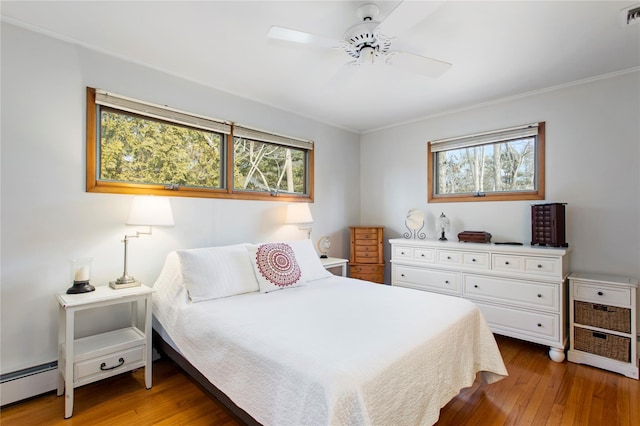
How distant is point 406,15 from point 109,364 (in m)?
2.70

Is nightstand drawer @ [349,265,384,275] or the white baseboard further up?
nightstand drawer @ [349,265,384,275]

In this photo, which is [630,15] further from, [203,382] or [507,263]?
[203,382]

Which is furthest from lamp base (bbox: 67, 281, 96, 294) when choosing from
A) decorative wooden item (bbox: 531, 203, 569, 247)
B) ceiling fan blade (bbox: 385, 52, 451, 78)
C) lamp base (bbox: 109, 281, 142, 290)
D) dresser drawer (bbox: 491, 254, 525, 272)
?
decorative wooden item (bbox: 531, 203, 569, 247)

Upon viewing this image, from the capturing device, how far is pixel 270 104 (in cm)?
339

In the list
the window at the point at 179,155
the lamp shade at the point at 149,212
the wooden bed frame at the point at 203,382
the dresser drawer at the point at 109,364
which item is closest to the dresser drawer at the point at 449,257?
the window at the point at 179,155

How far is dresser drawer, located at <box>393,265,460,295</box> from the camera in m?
3.16

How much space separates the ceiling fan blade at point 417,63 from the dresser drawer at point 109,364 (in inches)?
102

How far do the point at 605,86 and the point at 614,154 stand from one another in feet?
1.98

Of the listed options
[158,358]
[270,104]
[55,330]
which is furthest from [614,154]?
[55,330]

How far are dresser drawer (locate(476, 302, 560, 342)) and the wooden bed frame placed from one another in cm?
237

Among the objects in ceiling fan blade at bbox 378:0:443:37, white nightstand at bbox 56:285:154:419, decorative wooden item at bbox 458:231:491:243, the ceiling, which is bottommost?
white nightstand at bbox 56:285:154:419

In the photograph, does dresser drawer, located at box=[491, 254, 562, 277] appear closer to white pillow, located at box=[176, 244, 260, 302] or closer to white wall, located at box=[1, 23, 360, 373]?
white pillow, located at box=[176, 244, 260, 302]

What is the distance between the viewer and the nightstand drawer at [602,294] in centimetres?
234

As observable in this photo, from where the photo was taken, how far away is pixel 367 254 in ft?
12.7
